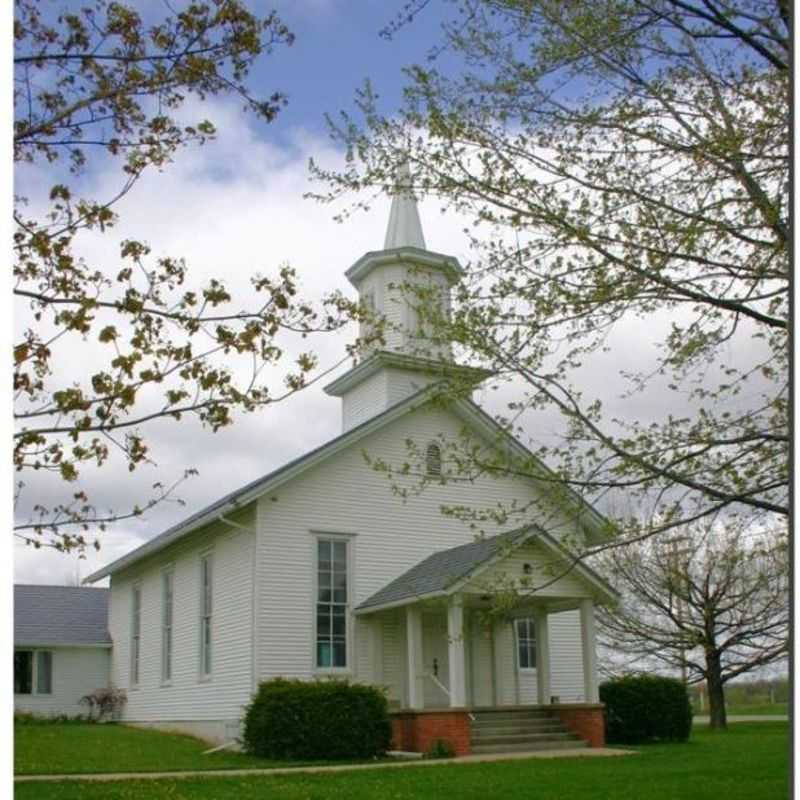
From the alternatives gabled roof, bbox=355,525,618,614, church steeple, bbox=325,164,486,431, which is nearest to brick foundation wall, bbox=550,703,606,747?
gabled roof, bbox=355,525,618,614

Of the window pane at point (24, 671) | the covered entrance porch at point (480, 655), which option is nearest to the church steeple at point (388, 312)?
the covered entrance porch at point (480, 655)

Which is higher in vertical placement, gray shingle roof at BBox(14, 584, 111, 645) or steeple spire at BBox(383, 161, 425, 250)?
steeple spire at BBox(383, 161, 425, 250)

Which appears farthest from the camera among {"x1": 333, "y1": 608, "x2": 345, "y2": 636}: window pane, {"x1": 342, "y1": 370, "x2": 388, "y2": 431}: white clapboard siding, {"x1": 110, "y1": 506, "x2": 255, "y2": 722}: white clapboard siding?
{"x1": 342, "y1": 370, "x2": 388, "y2": 431}: white clapboard siding

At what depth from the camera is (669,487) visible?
7.21 metres

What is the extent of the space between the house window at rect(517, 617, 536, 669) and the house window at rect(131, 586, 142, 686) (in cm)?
844

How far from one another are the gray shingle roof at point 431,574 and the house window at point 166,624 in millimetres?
5111

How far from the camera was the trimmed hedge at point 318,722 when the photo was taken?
46.2 feet

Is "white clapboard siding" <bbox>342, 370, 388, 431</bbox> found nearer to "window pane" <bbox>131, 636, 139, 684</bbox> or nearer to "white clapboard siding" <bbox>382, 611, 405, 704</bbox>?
"white clapboard siding" <bbox>382, 611, 405, 704</bbox>

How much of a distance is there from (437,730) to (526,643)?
14.9 feet

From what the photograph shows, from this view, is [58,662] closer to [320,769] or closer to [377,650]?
[377,650]

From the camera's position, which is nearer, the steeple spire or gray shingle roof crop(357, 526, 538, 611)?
gray shingle roof crop(357, 526, 538, 611)

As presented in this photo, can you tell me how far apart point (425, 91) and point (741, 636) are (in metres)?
14.8

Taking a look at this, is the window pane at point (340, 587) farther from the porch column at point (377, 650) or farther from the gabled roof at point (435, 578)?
the porch column at point (377, 650)

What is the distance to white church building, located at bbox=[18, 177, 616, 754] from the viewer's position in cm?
1585
